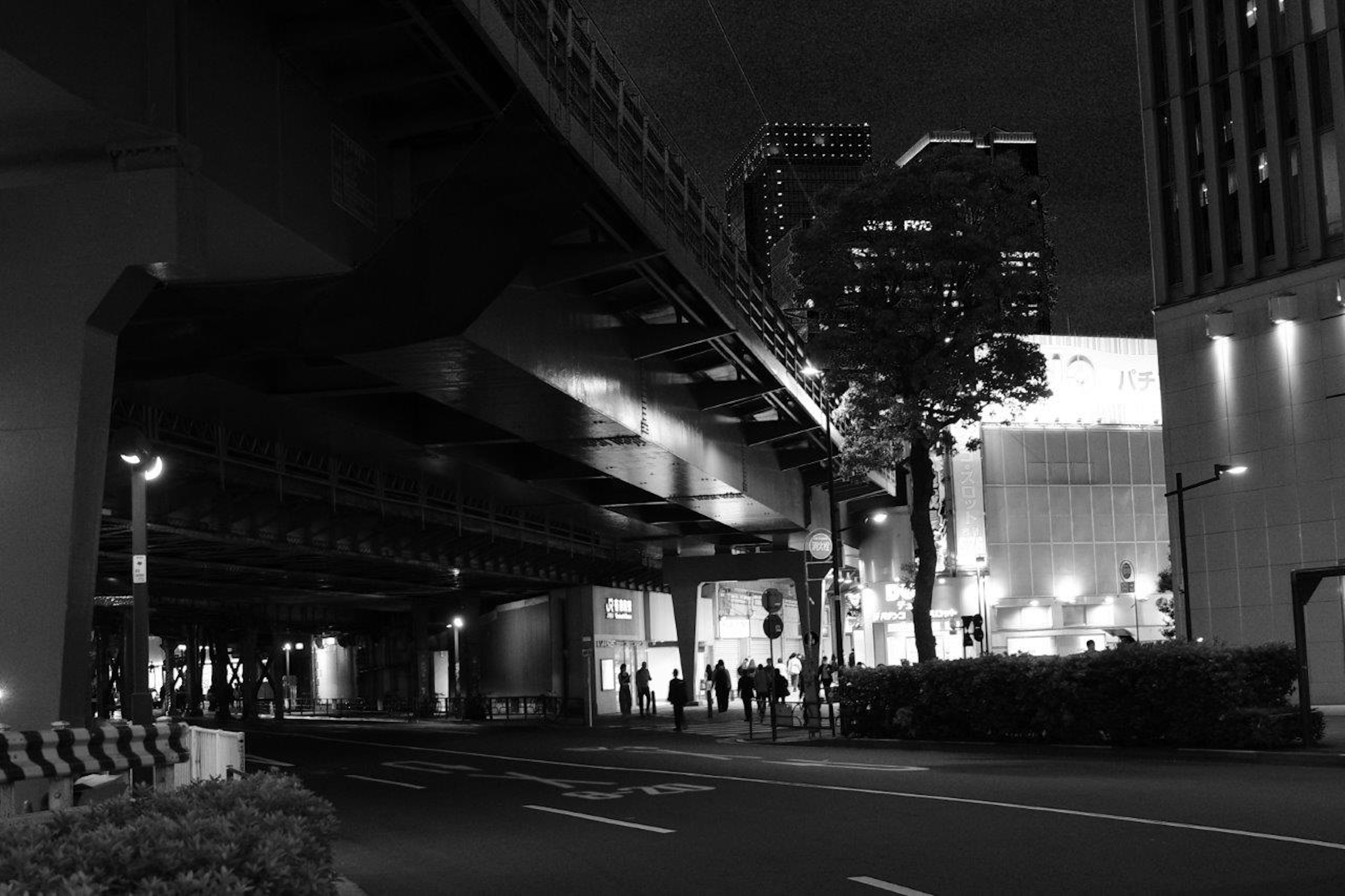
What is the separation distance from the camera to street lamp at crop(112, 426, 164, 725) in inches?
793

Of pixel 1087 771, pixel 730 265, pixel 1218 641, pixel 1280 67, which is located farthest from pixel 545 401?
pixel 1280 67

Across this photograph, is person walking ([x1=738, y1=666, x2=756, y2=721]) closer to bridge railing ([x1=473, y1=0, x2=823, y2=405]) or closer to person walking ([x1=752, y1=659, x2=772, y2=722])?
person walking ([x1=752, y1=659, x2=772, y2=722])

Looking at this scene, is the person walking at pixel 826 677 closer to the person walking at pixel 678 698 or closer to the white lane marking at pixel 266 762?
the person walking at pixel 678 698

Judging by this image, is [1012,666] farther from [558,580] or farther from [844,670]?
[558,580]

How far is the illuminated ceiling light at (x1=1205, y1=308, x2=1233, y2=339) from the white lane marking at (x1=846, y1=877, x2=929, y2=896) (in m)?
38.2

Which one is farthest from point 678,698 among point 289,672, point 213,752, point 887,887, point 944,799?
point 289,672

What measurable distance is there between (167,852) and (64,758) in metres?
6.58

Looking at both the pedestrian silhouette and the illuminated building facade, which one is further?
the illuminated building facade

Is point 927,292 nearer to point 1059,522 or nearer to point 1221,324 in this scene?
point 1221,324

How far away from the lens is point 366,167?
1636cm

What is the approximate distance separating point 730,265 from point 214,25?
16093mm

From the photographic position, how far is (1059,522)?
2940 inches

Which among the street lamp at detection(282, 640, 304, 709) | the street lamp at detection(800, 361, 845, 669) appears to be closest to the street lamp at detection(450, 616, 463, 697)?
the street lamp at detection(282, 640, 304, 709)

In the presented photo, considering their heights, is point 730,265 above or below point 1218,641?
above
